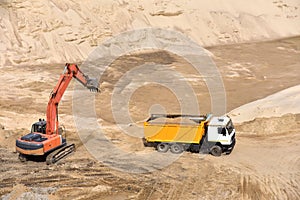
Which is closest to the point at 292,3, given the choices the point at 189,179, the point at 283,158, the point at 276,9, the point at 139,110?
the point at 276,9

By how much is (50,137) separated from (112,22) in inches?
1056

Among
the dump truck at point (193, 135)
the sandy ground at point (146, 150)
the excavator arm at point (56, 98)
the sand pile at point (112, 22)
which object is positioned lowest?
the sandy ground at point (146, 150)

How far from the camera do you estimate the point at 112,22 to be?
135 feet

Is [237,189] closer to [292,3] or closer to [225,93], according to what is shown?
[225,93]

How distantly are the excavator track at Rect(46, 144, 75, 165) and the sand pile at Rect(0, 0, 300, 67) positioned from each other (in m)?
17.0

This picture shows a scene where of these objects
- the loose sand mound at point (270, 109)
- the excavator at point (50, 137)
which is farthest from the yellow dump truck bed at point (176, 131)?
the loose sand mound at point (270, 109)

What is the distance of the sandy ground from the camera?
13.8 m

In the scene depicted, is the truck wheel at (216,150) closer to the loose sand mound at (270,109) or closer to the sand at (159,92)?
the sand at (159,92)

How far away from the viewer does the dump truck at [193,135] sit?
16984 mm

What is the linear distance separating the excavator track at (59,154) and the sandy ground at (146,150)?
257 millimetres

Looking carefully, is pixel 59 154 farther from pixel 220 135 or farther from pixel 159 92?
pixel 159 92

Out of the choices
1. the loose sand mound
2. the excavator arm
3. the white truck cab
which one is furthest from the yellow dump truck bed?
the loose sand mound

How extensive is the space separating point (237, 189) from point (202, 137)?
3648mm

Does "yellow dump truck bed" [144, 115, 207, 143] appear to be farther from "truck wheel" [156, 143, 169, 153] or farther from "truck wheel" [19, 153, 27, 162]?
"truck wheel" [19, 153, 27, 162]
